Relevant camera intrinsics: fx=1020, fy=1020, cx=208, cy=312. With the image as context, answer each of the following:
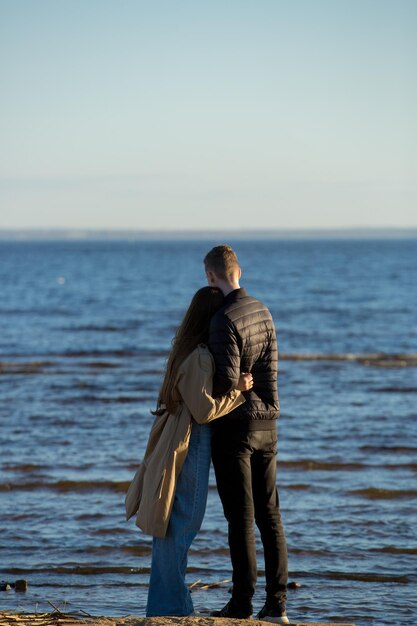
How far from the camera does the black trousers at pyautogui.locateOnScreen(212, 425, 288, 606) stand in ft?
17.7

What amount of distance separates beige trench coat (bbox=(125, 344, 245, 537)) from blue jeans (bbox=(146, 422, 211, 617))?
0.21 ft

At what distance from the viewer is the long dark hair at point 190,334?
532 cm

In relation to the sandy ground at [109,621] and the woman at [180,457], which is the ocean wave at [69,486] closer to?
the woman at [180,457]

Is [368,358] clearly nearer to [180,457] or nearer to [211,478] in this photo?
[211,478]

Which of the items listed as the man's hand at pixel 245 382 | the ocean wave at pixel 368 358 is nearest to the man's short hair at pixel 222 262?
the man's hand at pixel 245 382

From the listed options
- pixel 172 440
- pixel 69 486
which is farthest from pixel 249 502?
pixel 69 486

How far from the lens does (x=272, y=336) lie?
18.2ft

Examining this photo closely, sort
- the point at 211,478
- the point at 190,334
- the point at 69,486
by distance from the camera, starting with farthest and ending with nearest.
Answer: the point at 211,478 → the point at 69,486 → the point at 190,334

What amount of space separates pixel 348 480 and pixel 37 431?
4653 mm

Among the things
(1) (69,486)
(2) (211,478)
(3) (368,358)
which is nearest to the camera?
(1) (69,486)

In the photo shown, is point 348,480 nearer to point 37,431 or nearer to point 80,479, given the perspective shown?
point 80,479

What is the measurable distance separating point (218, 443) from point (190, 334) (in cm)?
61

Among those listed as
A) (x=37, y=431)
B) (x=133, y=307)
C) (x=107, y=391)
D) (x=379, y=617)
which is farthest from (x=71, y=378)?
(x=133, y=307)

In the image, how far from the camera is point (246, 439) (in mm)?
5375
